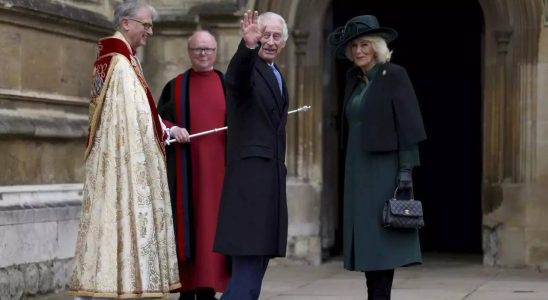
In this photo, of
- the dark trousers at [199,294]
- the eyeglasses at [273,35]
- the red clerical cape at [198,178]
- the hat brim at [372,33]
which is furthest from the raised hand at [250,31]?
the dark trousers at [199,294]

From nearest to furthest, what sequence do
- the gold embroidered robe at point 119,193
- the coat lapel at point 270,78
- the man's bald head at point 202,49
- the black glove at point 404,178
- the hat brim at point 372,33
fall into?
1. the coat lapel at point 270,78
2. the black glove at point 404,178
3. the hat brim at point 372,33
4. the gold embroidered robe at point 119,193
5. the man's bald head at point 202,49

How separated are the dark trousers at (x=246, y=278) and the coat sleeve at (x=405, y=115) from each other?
3.10ft

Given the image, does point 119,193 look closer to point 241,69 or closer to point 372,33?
point 241,69

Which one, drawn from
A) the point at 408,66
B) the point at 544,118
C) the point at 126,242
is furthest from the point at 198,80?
the point at 408,66

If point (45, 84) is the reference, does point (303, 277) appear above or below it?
below

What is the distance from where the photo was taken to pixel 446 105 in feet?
48.1

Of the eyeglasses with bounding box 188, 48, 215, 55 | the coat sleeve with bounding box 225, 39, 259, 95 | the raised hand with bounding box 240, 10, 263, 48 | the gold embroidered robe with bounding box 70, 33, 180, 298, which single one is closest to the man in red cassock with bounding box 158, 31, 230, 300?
the eyeglasses with bounding box 188, 48, 215, 55

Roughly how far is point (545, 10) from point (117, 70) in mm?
5251

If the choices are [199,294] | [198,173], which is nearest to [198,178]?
[198,173]

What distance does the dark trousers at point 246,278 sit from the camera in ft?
21.7

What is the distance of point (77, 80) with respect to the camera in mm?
9922

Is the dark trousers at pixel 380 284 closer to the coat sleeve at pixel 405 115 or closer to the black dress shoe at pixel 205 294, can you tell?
the coat sleeve at pixel 405 115

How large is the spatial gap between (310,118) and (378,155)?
4.82 metres

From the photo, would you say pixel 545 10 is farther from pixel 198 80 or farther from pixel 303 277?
pixel 198 80
